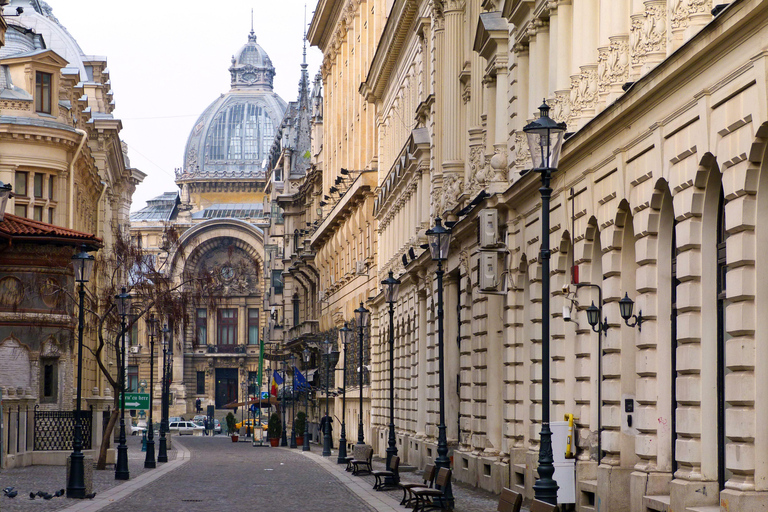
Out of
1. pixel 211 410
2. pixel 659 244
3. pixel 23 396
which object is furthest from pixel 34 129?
pixel 211 410

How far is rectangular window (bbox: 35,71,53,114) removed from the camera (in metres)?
56.6

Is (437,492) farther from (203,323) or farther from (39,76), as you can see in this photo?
(203,323)

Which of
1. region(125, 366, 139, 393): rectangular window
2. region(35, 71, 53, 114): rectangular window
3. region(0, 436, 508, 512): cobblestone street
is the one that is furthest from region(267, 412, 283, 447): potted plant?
region(125, 366, 139, 393): rectangular window

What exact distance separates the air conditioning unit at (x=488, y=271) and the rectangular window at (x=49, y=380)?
24.6m

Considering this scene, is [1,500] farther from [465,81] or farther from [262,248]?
[262,248]

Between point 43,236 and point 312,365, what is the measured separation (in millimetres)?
37816

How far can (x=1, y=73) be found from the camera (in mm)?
55625

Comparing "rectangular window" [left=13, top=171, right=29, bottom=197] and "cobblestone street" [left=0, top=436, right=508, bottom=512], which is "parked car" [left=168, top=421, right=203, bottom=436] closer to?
"rectangular window" [left=13, top=171, right=29, bottom=197]

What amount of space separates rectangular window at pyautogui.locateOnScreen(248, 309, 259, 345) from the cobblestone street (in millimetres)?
102739

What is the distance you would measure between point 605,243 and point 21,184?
39.2 m

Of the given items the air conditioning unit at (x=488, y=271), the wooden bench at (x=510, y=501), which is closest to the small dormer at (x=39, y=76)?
the air conditioning unit at (x=488, y=271)

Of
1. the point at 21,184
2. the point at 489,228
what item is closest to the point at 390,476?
the point at 489,228

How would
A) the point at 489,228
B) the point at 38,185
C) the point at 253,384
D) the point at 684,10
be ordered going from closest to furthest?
the point at 684,10 < the point at 489,228 < the point at 38,185 < the point at 253,384

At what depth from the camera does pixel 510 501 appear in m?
18.4
